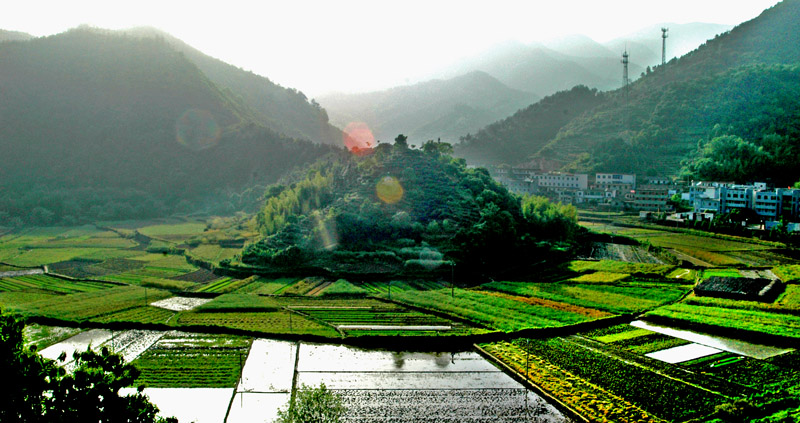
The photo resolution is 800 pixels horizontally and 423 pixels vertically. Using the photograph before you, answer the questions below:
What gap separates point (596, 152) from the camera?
92500mm

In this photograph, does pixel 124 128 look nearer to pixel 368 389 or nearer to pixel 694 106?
pixel 694 106

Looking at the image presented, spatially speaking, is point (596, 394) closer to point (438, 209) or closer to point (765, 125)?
point (438, 209)

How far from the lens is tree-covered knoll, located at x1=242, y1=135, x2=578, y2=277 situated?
42969mm

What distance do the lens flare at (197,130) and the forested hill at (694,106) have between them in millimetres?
60643

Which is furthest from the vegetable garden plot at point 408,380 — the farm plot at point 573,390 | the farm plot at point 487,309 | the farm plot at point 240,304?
the farm plot at point 240,304

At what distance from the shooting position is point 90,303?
32219 millimetres

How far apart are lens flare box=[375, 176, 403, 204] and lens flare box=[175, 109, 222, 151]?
227ft

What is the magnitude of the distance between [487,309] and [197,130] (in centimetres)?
9904

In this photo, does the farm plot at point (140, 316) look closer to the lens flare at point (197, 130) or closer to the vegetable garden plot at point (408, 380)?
the vegetable garden plot at point (408, 380)

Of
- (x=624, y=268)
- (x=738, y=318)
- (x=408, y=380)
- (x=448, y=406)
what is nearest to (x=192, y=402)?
(x=408, y=380)

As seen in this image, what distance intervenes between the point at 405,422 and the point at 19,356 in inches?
426

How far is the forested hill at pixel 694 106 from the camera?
3425 inches

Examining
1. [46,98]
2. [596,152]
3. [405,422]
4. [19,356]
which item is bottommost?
[405,422]

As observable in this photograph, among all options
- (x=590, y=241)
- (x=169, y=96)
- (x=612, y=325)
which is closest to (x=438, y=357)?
(x=612, y=325)
